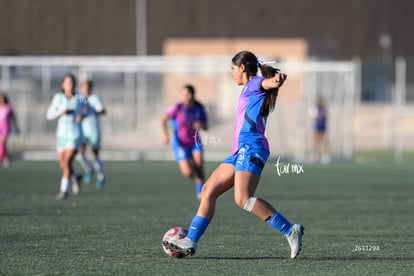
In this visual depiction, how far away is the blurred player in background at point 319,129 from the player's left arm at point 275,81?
85.5 ft

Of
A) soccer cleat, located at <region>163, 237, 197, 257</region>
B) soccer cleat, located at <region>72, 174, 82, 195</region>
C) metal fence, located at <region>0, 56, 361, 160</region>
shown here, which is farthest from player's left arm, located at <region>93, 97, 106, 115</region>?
metal fence, located at <region>0, 56, 361, 160</region>

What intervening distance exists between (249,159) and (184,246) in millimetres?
1058

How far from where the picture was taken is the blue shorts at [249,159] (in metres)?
10.2

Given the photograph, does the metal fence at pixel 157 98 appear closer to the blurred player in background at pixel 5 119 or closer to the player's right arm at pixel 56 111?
the blurred player in background at pixel 5 119

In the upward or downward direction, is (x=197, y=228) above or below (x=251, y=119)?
below

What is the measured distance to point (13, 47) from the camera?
4384cm

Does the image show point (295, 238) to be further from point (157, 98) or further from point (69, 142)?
Answer: point (157, 98)

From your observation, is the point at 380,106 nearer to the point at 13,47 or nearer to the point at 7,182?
the point at 13,47

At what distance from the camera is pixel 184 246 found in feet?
33.8

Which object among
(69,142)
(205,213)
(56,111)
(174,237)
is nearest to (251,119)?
(205,213)

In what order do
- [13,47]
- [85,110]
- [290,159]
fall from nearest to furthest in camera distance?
1. [85,110]
2. [290,159]
3. [13,47]

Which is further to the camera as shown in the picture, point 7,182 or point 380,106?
point 380,106

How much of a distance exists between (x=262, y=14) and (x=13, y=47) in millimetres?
12433

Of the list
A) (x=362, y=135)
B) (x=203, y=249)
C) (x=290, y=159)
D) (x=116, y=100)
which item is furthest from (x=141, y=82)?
(x=203, y=249)
